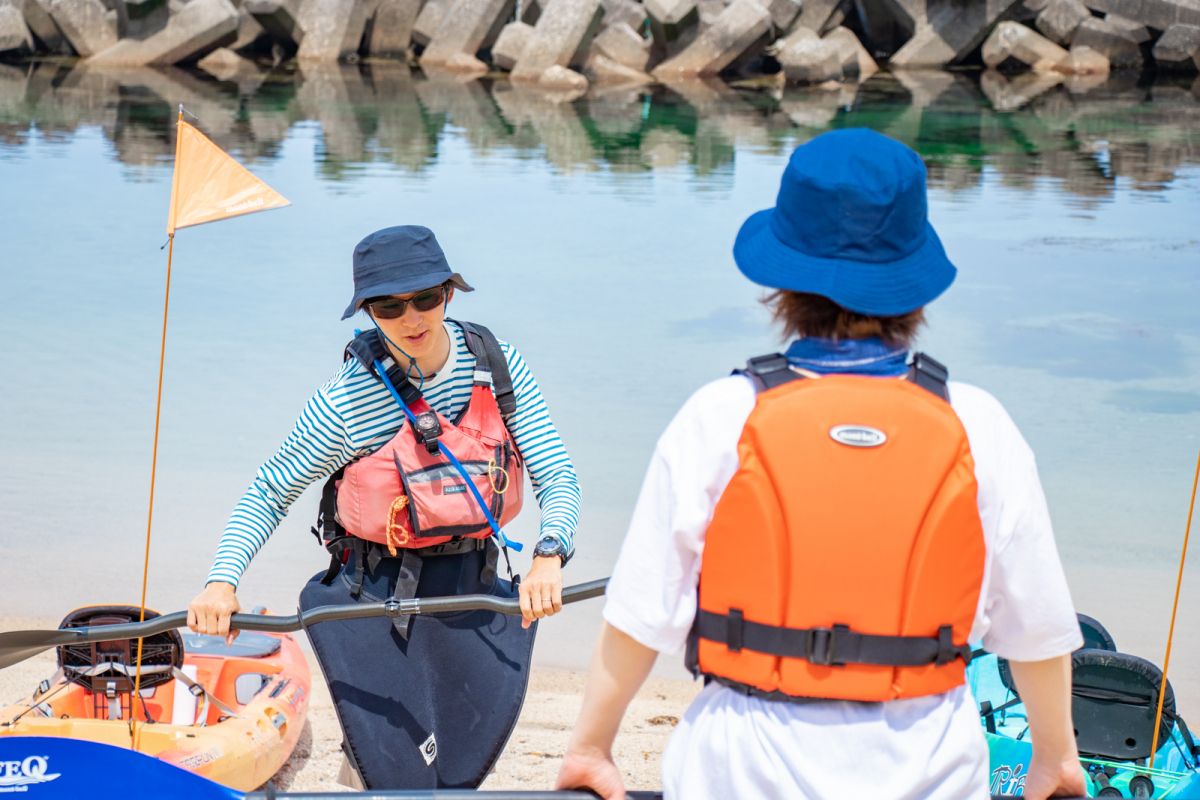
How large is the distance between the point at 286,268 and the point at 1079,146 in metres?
12.9

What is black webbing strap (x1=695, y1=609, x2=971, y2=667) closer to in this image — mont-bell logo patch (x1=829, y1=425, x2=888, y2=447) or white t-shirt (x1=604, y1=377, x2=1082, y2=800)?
white t-shirt (x1=604, y1=377, x2=1082, y2=800)

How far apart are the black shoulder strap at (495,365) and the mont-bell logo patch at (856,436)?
154 cm

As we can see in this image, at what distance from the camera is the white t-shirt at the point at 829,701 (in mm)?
1957

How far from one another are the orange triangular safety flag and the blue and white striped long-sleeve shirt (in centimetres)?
41

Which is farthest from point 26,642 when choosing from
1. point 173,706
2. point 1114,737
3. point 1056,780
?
point 1114,737

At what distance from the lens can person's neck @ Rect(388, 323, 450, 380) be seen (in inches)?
131

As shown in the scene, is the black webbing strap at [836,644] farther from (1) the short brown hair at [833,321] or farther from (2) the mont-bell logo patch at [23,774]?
(2) the mont-bell logo patch at [23,774]

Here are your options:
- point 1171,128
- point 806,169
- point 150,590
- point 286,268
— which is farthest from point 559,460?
point 1171,128

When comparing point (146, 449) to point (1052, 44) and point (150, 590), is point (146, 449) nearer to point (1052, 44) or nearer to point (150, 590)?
point (150, 590)

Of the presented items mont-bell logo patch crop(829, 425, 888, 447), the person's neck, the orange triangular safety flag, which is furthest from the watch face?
mont-bell logo patch crop(829, 425, 888, 447)

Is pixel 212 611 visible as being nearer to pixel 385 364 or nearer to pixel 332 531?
pixel 332 531

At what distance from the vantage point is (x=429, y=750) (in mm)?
3377

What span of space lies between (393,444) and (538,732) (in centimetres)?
251

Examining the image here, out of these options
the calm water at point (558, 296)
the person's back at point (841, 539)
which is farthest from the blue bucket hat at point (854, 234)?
the calm water at point (558, 296)
